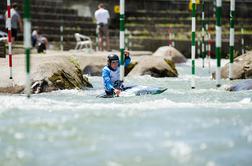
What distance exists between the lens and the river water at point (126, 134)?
4484mm

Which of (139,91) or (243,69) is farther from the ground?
(243,69)

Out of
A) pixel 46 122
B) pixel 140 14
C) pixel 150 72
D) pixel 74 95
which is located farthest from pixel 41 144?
pixel 140 14

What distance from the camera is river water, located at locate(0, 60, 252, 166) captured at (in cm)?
Result: 448

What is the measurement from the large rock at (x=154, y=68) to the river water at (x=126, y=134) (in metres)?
7.35

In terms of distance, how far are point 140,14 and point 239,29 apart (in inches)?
158

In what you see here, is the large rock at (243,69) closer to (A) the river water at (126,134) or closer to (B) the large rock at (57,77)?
(B) the large rock at (57,77)

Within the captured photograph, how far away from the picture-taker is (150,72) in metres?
14.4

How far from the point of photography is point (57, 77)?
10.2 meters

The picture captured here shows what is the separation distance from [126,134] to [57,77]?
521cm

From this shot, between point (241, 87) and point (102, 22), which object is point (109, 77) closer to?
point (241, 87)

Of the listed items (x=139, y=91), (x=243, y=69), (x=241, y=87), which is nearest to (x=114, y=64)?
(x=139, y=91)

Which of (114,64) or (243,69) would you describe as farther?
(243,69)

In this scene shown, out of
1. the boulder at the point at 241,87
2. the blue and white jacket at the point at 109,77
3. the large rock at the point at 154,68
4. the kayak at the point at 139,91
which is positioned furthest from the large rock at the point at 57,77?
the large rock at the point at 154,68

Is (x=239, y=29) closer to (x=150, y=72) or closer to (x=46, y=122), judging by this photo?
(x=150, y=72)
